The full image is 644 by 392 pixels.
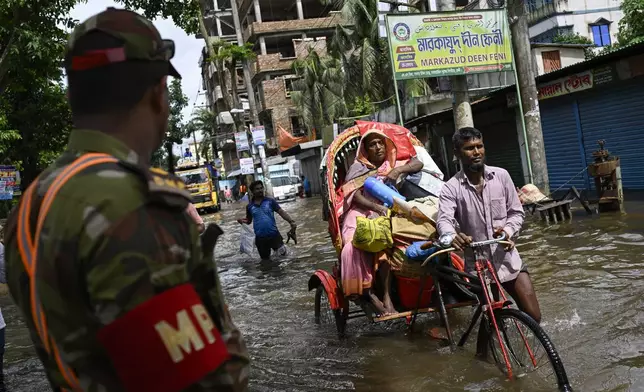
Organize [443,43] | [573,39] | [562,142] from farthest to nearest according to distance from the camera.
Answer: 1. [573,39]
2. [562,142]
3. [443,43]

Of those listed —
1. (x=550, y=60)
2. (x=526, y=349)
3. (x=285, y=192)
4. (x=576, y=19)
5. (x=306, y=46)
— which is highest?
(x=306, y=46)

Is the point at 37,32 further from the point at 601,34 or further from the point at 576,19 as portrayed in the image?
the point at 601,34

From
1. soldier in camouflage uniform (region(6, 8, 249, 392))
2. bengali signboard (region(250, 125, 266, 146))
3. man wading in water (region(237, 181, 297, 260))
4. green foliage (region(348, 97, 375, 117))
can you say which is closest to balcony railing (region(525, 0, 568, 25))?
green foliage (region(348, 97, 375, 117))

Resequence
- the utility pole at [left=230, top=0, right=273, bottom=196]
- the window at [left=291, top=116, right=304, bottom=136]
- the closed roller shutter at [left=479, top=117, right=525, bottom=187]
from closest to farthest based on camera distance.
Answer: the closed roller shutter at [left=479, top=117, right=525, bottom=187], the utility pole at [left=230, top=0, right=273, bottom=196], the window at [left=291, top=116, right=304, bottom=136]

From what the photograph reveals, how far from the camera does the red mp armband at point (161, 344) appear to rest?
1147 mm

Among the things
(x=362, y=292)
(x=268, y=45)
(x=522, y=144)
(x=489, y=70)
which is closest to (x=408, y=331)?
(x=362, y=292)

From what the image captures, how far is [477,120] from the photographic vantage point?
20.2 metres

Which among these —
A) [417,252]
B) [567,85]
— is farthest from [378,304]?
[567,85]

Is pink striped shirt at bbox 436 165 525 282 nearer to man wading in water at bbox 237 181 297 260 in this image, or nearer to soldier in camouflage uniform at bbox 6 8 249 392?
soldier in camouflage uniform at bbox 6 8 249 392

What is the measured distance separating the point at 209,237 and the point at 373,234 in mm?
3877

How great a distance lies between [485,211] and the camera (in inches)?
171

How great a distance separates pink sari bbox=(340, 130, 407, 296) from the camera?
5.38 metres

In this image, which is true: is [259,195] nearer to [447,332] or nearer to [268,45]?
[447,332]

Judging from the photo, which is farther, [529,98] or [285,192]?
[285,192]
